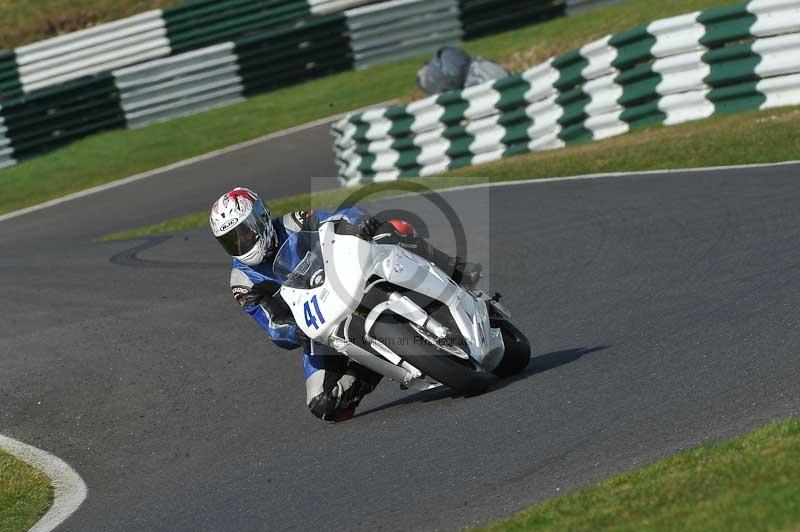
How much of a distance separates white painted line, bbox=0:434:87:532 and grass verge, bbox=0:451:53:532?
0.05 m

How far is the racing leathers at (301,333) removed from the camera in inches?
284

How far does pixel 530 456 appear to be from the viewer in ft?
19.1

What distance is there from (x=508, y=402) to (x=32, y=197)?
1655cm

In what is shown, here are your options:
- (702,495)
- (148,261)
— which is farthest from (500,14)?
(702,495)

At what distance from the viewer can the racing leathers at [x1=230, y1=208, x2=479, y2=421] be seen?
720 centimetres

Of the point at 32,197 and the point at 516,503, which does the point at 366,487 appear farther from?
the point at 32,197

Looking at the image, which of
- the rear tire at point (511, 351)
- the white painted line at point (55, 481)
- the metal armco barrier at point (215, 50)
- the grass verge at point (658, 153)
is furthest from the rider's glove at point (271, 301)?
the metal armco barrier at point (215, 50)

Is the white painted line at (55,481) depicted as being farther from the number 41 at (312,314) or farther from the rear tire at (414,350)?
the rear tire at (414,350)

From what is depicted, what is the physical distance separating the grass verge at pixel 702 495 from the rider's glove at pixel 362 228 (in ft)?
7.05

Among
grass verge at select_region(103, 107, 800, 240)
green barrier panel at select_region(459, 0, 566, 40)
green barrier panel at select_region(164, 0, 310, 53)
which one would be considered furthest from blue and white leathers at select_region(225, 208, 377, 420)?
green barrier panel at select_region(164, 0, 310, 53)

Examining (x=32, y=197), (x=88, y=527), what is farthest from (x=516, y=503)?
(x=32, y=197)

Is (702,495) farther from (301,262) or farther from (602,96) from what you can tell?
(602,96)

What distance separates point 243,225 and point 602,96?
355 inches

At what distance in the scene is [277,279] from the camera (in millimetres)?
7445
